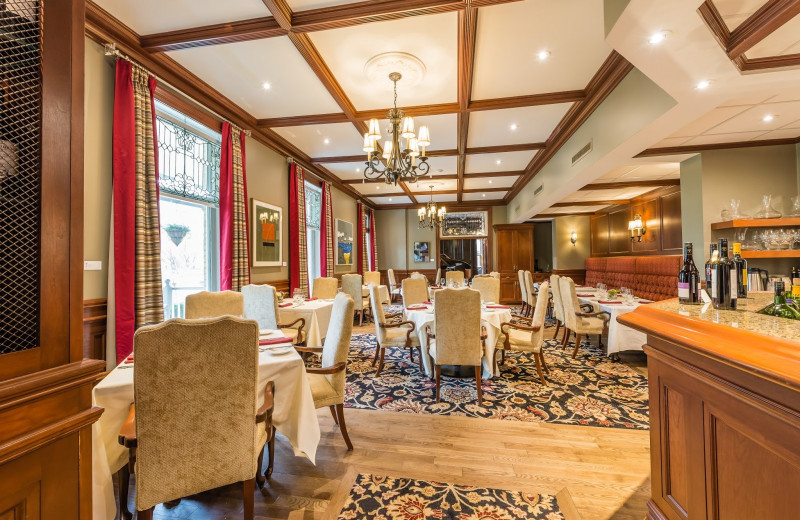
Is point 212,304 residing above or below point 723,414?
above

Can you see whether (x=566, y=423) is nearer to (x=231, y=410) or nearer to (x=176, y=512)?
(x=231, y=410)

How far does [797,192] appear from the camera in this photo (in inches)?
165

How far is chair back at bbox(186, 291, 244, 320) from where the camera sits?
3025 mm

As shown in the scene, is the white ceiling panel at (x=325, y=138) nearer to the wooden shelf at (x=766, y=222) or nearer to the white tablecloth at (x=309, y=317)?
the white tablecloth at (x=309, y=317)

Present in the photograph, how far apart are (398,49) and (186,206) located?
293cm

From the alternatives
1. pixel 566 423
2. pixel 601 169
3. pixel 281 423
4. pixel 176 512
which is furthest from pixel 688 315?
pixel 601 169

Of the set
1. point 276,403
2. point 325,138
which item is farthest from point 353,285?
point 276,403

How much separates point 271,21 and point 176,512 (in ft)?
11.0

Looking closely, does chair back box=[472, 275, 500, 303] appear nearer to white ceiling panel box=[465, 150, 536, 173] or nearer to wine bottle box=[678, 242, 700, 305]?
white ceiling panel box=[465, 150, 536, 173]

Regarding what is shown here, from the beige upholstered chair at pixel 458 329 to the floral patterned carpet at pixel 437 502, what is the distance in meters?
1.21

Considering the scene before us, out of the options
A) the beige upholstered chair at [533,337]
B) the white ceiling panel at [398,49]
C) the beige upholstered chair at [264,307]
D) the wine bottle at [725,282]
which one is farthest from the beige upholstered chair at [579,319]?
the beige upholstered chair at [264,307]

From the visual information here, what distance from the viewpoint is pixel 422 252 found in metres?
10.8

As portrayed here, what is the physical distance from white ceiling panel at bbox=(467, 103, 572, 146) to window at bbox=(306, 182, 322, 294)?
340 centimetres

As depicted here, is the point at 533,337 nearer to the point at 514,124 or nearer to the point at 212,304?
the point at 514,124
